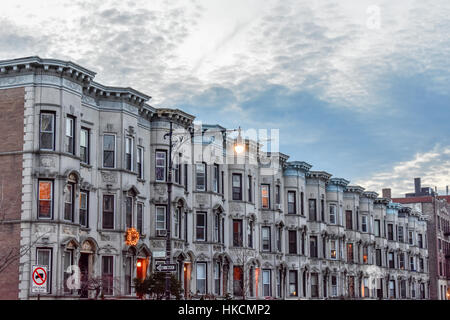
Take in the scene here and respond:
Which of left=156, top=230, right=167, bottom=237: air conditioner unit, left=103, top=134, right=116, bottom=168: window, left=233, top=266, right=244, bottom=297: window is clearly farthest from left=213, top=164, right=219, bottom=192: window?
left=103, top=134, right=116, bottom=168: window

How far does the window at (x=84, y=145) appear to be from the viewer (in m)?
40.8

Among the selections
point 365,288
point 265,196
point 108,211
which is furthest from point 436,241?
point 108,211

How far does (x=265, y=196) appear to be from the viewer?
6153cm

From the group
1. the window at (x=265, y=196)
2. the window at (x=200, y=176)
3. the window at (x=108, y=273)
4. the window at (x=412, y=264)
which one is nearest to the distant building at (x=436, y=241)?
the window at (x=412, y=264)

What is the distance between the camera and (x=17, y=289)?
3559 centimetres

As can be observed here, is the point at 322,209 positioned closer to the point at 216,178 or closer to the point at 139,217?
the point at 216,178

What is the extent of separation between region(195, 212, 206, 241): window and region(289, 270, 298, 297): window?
15477 millimetres

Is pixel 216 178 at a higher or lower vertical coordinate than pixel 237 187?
higher

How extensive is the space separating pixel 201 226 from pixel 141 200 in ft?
24.1

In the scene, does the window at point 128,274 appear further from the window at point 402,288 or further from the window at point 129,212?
the window at point 402,288

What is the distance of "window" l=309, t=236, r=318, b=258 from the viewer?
226 feet

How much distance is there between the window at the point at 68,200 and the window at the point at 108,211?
401 cm
